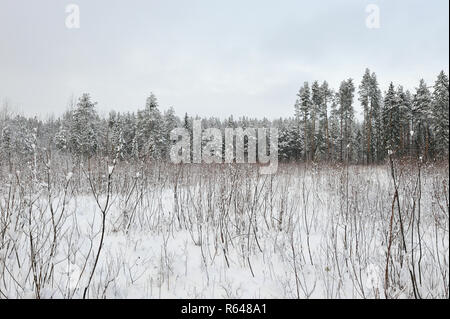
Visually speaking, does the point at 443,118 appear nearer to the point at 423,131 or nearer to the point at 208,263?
the point at 423,131

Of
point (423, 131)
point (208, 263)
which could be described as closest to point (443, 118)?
point (423, 131)

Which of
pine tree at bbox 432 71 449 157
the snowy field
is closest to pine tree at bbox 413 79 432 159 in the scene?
pine tree at bbox 432 71 449 157

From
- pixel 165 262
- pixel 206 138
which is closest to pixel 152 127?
pixel 206 138

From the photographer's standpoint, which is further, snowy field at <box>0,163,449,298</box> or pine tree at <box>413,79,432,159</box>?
pine tree at <box>413,79,432,159</box>

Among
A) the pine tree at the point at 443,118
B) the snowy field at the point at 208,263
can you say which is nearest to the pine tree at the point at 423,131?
the pine tree at the point at 443,118

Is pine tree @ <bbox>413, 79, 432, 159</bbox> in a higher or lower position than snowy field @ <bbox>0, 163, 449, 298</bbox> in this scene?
higher

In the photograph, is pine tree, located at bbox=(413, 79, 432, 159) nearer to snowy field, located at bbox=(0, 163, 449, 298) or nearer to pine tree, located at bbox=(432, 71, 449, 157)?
pine tree, located at bbox=(432, 71, 449, 157)

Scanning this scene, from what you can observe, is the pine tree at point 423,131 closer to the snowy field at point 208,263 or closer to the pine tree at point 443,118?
the pine tree at point 443,118

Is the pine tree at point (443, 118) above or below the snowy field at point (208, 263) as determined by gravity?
above

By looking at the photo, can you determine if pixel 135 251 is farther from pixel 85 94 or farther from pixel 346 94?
pixel 346 94

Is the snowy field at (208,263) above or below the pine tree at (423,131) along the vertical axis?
below

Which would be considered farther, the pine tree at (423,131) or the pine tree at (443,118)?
the pine tree at (423,131)
